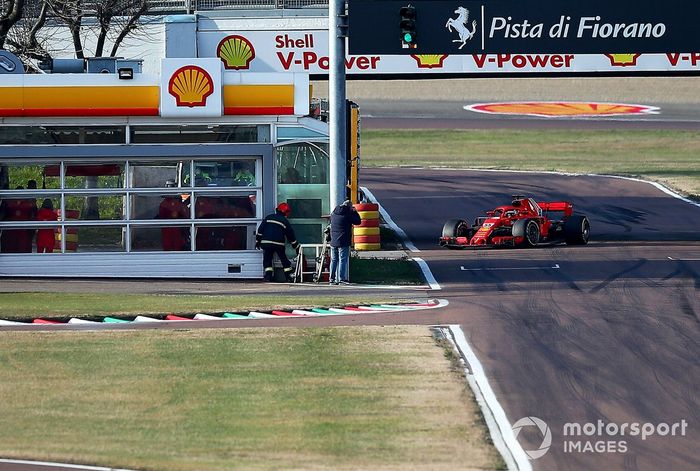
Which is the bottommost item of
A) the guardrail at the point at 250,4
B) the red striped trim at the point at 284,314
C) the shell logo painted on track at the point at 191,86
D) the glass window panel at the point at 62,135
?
the red striped trim at the point at 284,314

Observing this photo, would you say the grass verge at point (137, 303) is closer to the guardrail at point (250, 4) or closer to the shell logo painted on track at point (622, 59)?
the shell logo painted on track at point (622, 59)

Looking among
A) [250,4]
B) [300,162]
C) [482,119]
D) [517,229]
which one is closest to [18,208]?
[300,162]

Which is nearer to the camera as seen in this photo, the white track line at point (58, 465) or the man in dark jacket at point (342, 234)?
the white track line at point (58, 465)

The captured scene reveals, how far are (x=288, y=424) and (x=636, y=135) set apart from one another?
40.5 m

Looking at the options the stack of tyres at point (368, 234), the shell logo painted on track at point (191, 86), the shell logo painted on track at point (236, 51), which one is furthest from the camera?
the shell logo painted on track at point (236, 51)

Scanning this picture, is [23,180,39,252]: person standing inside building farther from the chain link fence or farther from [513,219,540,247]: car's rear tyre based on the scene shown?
[513,219,540,247]: car's rear tyre

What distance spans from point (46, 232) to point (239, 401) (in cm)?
1185

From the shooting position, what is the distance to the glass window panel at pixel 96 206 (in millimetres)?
22531

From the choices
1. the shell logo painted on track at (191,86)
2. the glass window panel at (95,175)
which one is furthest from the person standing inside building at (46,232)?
the shell logo painted on track at (191,86)

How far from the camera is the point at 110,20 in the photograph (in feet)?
111

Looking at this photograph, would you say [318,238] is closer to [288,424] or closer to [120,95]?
[120,95]

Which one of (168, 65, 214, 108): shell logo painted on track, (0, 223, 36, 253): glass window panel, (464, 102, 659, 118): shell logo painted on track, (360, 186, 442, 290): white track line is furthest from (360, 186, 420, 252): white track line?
(464, 102, 659, 118): shell logo painted on track

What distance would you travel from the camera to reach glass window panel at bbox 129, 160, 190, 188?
2255 cm

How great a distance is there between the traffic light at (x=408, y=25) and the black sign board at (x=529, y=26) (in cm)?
30
